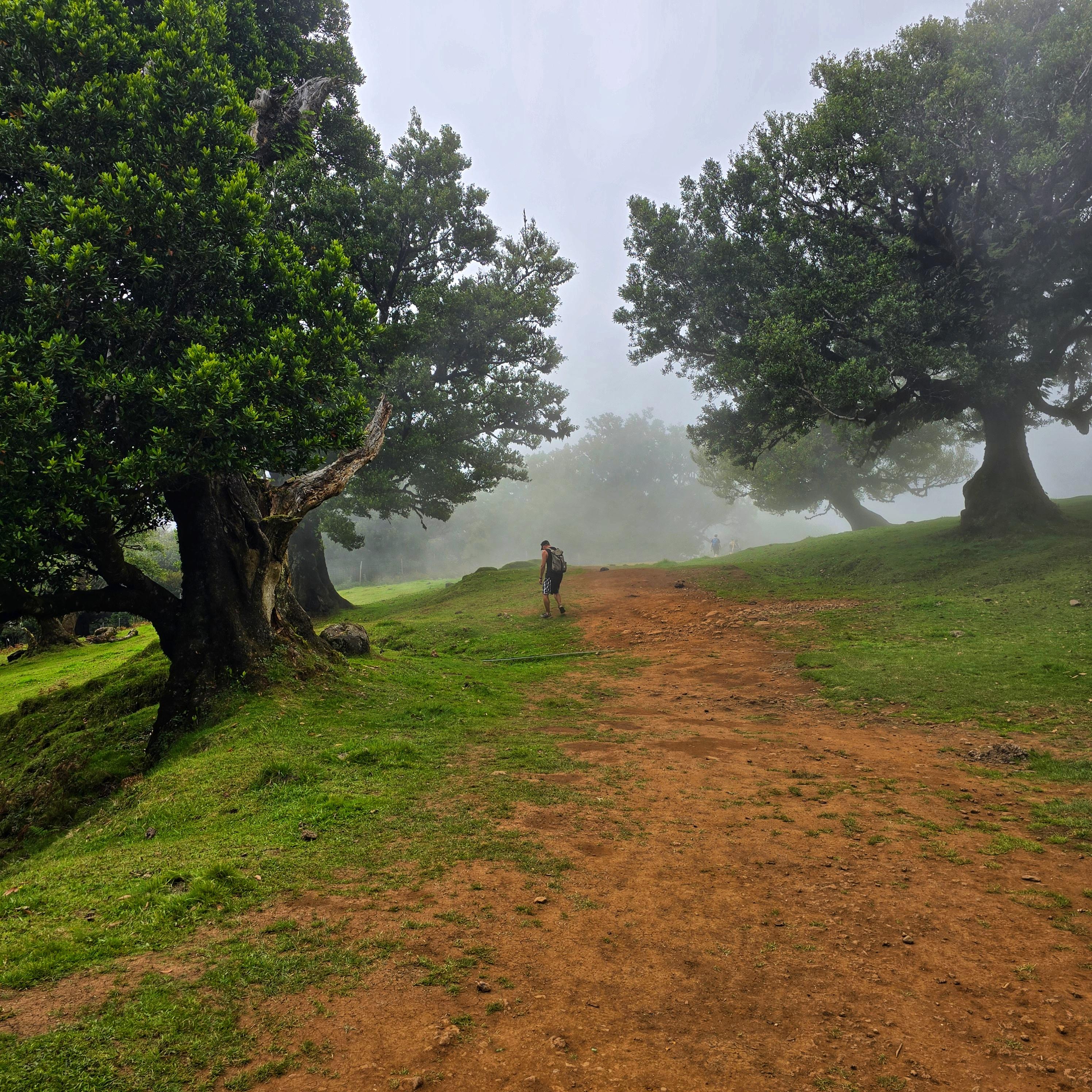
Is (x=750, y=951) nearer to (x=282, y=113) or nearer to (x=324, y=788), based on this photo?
(x=324, y=788)

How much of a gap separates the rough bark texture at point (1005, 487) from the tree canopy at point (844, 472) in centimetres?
1260

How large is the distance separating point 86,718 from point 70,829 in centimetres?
462

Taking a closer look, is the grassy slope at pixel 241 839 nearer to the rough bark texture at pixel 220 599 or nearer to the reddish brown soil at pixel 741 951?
the reddish brown soil at pixel 741 951

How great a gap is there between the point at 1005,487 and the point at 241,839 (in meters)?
25.9

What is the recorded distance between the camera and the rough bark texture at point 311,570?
87.4 ft

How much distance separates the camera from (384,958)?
12.8 feet

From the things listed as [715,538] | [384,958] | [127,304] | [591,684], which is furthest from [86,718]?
[715,538]

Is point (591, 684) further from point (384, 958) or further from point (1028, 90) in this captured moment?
point (1028, 90)

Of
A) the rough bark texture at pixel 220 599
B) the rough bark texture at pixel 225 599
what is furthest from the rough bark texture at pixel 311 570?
the rough bark texture at pixel 220 599

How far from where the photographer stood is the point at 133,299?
978 centimetres

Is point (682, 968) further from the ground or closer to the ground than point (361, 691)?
closer to the ground

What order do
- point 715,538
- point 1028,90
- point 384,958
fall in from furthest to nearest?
point 715,538 → point 1028,90 → point 384,958

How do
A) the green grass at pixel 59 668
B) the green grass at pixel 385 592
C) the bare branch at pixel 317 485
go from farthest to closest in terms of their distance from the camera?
the green grass at pixel 385 592 < the green grass at pixel 59 668 < the bare branch at pixel 317 485

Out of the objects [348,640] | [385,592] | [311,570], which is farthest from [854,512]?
[348,640]
